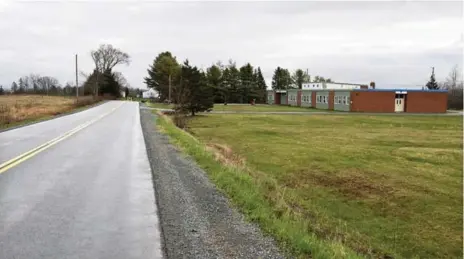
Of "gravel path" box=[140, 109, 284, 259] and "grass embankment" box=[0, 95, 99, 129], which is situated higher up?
"grass embankment" box=[0, 95, 99, 129]

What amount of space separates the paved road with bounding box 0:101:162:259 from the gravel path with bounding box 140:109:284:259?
21 cm

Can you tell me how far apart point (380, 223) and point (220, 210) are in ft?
15.6

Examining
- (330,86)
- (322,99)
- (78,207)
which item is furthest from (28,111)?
(330,86)

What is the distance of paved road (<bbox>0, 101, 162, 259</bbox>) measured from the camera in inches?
197

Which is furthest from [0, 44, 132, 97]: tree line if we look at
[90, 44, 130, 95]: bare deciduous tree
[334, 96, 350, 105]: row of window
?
[334, 96, 350, 105]: row of window

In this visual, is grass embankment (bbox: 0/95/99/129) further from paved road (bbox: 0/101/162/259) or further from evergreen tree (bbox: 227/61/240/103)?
evergreen tree (bbox: 227/61/240/103)

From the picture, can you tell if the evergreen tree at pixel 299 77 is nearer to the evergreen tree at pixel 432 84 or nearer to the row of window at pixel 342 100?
the evergreen tree at pixel 432 84

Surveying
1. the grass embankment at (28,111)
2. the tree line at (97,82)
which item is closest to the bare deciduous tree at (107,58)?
the tree line at (97,82)

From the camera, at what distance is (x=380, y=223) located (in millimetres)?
9922

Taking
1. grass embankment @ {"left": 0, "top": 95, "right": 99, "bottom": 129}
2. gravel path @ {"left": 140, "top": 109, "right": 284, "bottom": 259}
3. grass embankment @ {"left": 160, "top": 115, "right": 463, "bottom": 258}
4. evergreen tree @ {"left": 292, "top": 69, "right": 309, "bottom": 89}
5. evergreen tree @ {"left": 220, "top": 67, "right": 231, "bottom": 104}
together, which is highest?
evergreen tree @ {"left": 292, "top": 69, "right": 309, "bottom": 89}

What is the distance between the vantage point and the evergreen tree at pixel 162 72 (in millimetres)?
88500

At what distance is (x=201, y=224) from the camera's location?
6055 mm

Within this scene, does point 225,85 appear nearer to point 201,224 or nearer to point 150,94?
point 150,94

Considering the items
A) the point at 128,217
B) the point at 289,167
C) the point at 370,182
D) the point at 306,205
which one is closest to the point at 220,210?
the point at 128,217
